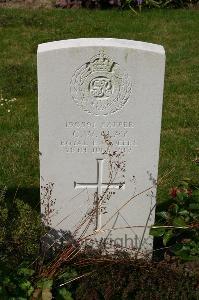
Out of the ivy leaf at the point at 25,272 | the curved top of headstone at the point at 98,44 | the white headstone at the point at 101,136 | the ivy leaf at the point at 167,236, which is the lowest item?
the ivy leaf at the point at 25,272

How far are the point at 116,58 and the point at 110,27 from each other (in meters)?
6.00

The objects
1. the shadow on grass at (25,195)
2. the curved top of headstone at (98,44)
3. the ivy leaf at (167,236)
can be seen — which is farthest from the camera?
the shadow on grass at (25,195)

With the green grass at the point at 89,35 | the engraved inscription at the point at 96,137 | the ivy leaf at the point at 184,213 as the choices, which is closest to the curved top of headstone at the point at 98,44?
the engraved inscription at the point at 96,137

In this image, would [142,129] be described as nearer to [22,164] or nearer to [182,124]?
[22,164]

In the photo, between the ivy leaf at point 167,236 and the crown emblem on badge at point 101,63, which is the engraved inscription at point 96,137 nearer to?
the crown emblem on badge at point 101,63

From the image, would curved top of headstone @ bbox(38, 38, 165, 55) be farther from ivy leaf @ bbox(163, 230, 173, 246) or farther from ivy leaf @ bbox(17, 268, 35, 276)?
ivy leaf @ bbox(17, 268, 35, 276)

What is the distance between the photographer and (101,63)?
12.0 ft

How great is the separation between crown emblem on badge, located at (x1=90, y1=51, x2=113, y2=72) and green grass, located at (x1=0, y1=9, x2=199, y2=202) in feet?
3.41

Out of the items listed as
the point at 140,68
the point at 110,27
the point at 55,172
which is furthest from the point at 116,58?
the point at 110,27

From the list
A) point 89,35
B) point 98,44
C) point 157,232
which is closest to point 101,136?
point 98,44

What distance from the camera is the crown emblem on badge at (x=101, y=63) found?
364 centimetres

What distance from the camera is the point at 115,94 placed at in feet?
12.4

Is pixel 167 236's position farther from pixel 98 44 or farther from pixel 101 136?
pixel 98 44

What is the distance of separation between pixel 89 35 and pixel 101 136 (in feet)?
18.2
